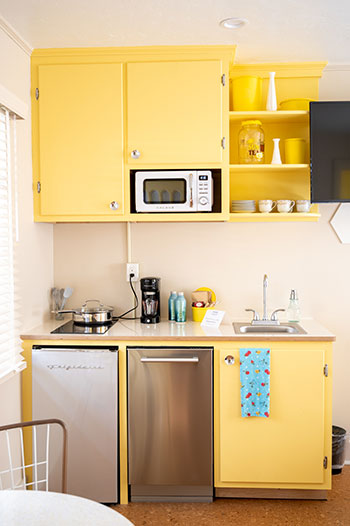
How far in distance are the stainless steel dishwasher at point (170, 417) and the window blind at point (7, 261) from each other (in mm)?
598

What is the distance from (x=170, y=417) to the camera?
2893 millimetres

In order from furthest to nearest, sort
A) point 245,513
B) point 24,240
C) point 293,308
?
point 293,308 < point 24,240 < point 245,513

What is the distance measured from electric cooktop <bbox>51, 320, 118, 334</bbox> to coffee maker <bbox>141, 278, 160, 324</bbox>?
0.70ft

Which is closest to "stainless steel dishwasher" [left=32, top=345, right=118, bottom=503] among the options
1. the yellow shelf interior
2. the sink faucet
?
the sink faucet

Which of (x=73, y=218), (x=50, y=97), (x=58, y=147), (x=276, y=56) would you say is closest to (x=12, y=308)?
(x=73, y=218)

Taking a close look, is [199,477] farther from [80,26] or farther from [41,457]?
[80,26]

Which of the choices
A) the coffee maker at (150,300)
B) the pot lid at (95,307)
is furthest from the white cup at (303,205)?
the pot lid at (95,307)

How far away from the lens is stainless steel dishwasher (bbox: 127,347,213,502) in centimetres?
287

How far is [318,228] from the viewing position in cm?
342

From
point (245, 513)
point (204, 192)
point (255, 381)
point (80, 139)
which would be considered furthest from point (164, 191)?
point (245, 513)

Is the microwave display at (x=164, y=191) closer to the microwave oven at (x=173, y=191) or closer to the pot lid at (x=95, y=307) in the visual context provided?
the microwave oven at (x=173, y=191)

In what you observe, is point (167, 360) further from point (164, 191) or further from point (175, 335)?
point (164, 191)

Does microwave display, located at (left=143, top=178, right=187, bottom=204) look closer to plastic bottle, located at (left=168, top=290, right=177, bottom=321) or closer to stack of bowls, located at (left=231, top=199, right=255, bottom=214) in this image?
stack of bowls, located at (left=231, top=199, right=255, bottom=214)

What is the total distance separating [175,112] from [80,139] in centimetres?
56
